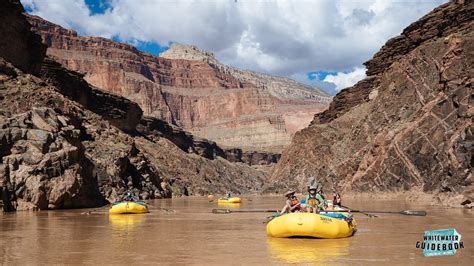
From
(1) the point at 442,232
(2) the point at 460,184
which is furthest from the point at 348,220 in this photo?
(2) the point at 460,184

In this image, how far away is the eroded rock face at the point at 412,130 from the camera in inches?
1751

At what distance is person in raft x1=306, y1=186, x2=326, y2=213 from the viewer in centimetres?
1609

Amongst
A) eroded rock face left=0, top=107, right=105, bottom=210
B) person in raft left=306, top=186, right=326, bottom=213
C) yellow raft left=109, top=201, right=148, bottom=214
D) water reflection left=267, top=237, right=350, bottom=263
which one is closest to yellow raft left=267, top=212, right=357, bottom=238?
water reflection left=267, top=237, right=350, bottom=263

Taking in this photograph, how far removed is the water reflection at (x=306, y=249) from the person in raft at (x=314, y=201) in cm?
98

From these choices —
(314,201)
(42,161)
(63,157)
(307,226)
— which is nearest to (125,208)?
(42,161)

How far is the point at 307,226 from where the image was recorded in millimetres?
15242

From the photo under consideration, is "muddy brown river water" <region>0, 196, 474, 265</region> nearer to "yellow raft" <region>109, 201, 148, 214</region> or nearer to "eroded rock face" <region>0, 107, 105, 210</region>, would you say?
"yellow raft" <region>109, 201, 148, 214</region>

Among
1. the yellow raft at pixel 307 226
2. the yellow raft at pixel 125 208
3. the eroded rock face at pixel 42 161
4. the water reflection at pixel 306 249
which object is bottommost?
the water reflection at pixel 306 249

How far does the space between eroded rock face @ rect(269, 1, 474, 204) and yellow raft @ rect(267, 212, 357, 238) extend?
22477 mm

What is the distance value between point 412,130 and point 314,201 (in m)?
42.7

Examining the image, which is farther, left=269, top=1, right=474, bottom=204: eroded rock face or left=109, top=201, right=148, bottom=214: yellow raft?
left=269, top=1, right=474, bottom=204: eroded rock face

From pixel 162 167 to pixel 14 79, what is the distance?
4996cm

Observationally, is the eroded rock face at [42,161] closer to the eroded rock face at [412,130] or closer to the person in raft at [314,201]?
the person in raft at [314,201]

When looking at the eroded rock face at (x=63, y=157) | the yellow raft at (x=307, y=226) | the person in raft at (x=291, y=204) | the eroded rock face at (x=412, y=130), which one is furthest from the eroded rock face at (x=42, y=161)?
the eroded rock face at (x=412, y=130)
